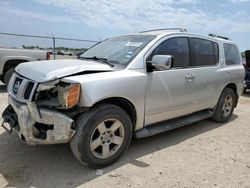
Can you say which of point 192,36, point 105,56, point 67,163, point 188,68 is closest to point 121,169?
point 67,163

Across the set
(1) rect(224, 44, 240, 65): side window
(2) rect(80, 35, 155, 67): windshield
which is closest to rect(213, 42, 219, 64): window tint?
(1) rect(224, 44, 240, 65): side window

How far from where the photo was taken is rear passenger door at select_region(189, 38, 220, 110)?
4.78 m

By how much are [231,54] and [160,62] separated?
2881mm

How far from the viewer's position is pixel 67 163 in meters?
3.67

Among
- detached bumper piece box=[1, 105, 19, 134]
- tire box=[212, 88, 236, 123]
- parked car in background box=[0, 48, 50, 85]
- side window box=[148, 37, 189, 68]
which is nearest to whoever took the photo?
detached bumper piece box=[1, 105, 19, 134]

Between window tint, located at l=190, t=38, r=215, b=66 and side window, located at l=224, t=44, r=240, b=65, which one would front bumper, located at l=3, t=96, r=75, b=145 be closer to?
window tint, located at l=190, t=38, r=215, b=66

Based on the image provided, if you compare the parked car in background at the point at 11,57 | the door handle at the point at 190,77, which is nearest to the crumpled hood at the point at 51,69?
the door handle at the point at 190,77

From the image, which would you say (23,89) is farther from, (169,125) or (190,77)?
(190,77)

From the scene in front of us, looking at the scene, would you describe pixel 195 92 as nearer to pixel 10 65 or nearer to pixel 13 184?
pixel 13 184

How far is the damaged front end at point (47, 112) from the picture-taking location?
3121 mm

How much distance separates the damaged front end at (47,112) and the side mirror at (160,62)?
123 centimetres

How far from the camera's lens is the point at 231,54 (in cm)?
596

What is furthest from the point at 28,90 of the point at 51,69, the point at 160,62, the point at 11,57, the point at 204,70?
the point at 11,57

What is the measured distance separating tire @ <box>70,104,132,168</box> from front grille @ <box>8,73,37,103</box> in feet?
2.08
